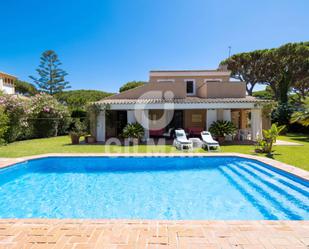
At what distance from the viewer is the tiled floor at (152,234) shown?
333cm

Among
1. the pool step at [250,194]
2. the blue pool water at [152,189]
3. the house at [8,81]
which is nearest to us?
the pool step at [250,194]

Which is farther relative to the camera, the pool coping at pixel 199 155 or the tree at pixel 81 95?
the tree at pixel 81 95

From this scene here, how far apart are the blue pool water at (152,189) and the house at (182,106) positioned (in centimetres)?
616

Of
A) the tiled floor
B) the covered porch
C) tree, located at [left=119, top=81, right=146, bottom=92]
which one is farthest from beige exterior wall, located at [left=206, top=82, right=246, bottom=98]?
tree, located at [left=119, top=81, right=146, bottom=92]

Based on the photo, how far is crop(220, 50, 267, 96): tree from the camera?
97.0 feet

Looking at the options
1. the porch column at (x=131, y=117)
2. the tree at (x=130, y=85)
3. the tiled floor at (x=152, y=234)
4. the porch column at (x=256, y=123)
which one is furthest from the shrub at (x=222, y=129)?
the tree at (x=130, y=85)

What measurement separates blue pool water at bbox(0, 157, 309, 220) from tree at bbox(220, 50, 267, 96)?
24.6 metres

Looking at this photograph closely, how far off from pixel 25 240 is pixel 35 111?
61.0ft

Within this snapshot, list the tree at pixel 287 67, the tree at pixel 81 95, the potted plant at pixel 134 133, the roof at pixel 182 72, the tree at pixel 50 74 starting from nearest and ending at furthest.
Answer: the potted plant at pixel 134 133
the roof at pixel 182 72
the tree at pixel 287 67
the tree at pixel 50 74
the tree at pixel 81 95

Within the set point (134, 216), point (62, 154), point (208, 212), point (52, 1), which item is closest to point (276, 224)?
point (208, 212)

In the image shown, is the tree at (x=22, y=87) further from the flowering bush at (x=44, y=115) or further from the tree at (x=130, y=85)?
the flowering bush at (x=44, y=115)

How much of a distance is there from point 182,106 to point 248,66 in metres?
20.3

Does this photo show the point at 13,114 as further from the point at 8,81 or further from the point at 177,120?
the point at 8,81

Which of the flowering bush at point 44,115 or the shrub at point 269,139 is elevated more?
the flowering bush at point 44,115
